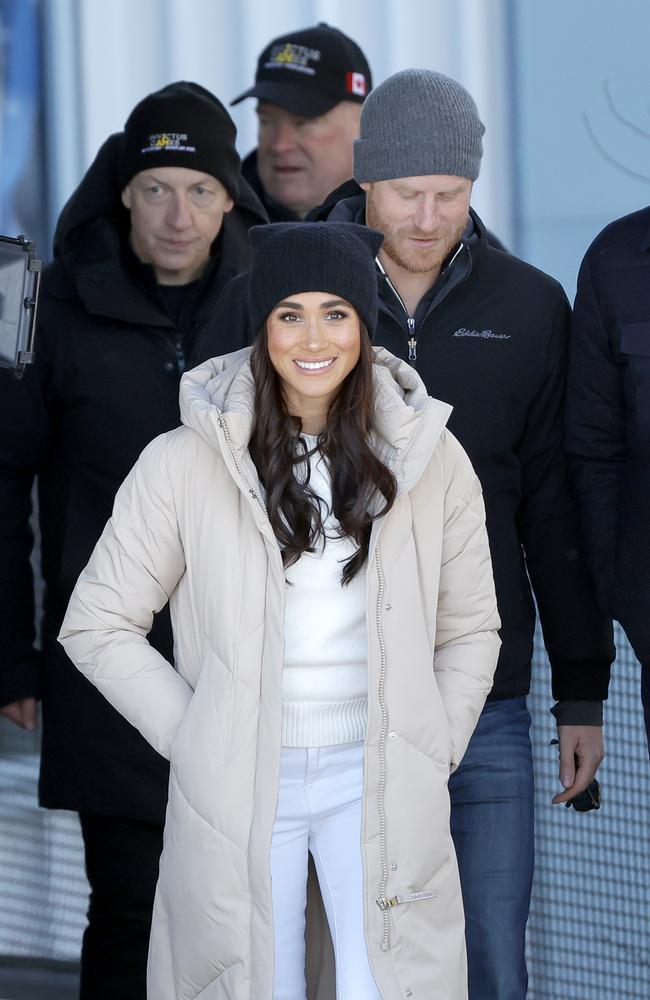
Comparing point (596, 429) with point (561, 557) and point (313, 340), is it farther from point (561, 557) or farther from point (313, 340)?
point (313, 340)

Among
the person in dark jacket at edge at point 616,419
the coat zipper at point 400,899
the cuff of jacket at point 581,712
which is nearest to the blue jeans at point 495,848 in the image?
the cuff of jacket at point 581,712

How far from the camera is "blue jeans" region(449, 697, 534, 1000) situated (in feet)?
8.60

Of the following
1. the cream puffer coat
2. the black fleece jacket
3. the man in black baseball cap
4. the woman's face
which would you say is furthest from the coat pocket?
the man in black baseball cap

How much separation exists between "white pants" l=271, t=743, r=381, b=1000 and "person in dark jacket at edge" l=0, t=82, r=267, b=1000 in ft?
2.95

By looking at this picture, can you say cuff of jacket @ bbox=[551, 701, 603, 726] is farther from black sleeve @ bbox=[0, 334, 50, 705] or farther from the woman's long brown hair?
black sleeve @ bbox=[0, 334, 50, 705]

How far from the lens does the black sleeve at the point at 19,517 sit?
3.14 meters

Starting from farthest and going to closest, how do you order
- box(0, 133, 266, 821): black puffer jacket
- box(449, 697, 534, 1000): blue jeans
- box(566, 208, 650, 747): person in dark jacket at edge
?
box(0, 133, 266, 821): black puffer jacket → box(449, 697, 534, 1000): blue jeans → box(566, 208, 650, 747): person in dark jacket at edge

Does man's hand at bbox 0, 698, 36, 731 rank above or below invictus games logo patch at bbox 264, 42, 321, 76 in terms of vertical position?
below

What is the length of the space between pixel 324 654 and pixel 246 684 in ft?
0.42

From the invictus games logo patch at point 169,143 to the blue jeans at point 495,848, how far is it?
4.23 feet

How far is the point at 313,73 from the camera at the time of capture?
148 inches

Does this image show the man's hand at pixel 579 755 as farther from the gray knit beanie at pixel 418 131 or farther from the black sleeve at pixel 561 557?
the gray knit beanie at pixel 418 131

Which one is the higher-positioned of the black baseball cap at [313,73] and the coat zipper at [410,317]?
the black baseball cap at [313,73]

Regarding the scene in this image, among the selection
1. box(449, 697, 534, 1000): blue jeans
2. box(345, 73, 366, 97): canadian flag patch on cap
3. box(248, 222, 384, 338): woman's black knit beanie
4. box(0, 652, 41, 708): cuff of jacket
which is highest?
box(345, 73, 366, 97): canadian flag patch on cap
